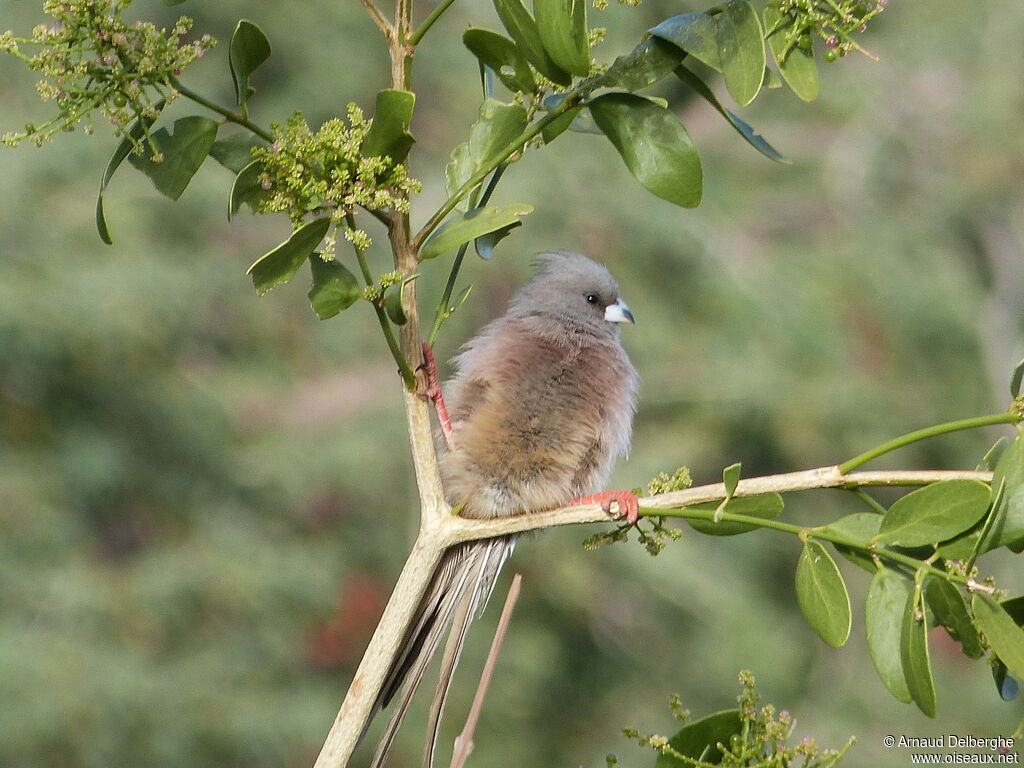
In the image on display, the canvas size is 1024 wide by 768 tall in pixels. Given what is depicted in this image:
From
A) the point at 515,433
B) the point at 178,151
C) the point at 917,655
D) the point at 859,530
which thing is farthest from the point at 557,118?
the point at 515,433

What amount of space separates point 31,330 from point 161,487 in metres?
1.30

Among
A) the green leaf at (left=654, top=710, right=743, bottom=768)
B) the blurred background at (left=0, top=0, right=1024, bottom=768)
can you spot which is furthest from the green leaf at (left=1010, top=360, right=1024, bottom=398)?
the blurred background at (left=0, top=0, right=1024, bottom=768)

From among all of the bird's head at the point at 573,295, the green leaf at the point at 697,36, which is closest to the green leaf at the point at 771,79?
the green leaf at the point at 697,36

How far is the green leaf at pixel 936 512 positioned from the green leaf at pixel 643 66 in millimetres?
496

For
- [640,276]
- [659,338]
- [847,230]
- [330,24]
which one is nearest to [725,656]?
[659,338]

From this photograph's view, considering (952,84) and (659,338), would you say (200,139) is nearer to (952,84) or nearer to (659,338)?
(659,338)

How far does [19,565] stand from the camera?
6.10m

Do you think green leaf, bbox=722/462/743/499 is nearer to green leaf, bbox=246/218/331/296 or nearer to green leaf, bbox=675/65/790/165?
green leaf, bbox=675/65/790/165

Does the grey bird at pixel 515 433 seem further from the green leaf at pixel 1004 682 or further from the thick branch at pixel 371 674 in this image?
the green leaf at pixel 1004 682

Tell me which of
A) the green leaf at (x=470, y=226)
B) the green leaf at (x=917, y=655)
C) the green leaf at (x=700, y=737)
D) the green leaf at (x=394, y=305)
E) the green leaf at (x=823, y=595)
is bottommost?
the green leaf at (x=700, y=737)

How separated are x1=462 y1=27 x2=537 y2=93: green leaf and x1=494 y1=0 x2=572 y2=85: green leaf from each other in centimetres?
5

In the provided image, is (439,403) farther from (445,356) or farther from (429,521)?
(445,356)

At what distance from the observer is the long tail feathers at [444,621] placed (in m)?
1.45

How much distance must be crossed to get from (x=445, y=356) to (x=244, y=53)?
5.03m
